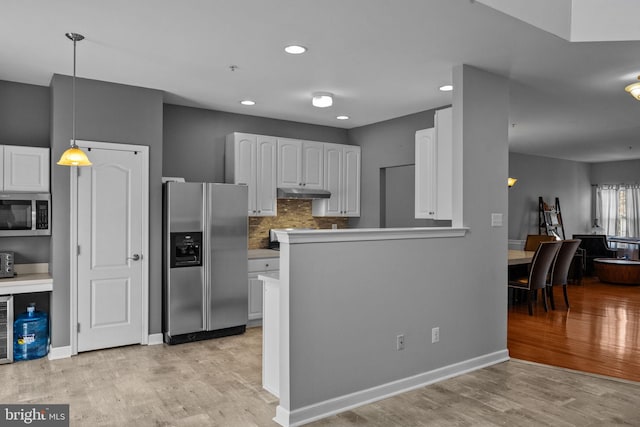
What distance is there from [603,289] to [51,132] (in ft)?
28.7

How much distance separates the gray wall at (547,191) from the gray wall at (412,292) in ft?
20.7

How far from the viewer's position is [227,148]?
5660mm

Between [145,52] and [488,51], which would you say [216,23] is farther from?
[488,51]

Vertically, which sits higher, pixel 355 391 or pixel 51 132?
pixel 51 132

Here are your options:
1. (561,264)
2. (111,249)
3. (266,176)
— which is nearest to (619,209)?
(561,264)

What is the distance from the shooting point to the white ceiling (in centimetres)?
291

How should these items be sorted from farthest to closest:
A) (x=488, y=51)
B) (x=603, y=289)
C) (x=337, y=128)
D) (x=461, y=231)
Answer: (x=603, y=289) → (x=337, y=128) → (x=461, y=231) → (x=488, y=51)

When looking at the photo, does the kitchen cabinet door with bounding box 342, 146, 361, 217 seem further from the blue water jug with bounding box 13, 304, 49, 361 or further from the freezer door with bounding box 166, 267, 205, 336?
the blue water jug with bounding box 13, 304, 49, 361

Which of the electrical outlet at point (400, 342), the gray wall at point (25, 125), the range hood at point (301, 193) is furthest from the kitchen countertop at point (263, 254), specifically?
the electrical outlet at point (400, 342)

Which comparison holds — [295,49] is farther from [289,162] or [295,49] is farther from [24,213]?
[24,213]

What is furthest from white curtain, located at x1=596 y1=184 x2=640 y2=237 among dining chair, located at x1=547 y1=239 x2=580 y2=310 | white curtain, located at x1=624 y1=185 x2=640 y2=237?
dining chair, located at x1=547 y1=239 x2=580 y2=310

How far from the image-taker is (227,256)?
16.3ft

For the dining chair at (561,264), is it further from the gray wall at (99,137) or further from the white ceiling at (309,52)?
the gray wall at (99,137)

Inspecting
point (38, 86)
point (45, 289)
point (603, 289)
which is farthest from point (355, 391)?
point (603, 289)
